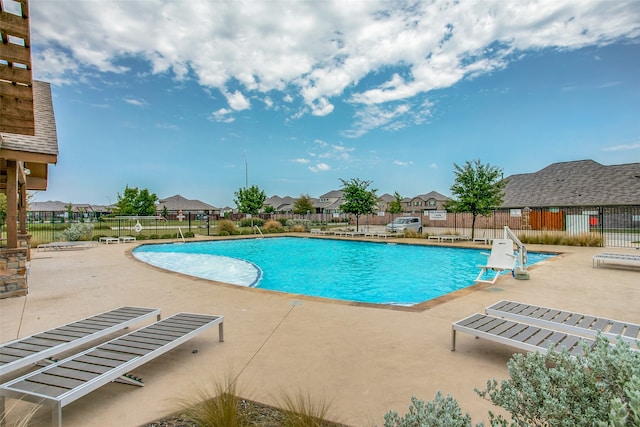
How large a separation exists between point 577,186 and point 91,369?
4005 cm

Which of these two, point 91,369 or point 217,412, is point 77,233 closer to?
point 91,369

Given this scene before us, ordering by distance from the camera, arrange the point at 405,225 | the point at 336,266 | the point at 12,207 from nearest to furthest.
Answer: the point at 12,207, the point at 336,266, the point at 405,225

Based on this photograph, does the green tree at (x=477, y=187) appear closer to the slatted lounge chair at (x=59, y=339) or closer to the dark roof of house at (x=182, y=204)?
the slatted lounge chair at (x=59, y=339)

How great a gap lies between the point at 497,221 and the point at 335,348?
89.8 ft

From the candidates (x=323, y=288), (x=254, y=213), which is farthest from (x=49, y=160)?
(x=254, y=213)

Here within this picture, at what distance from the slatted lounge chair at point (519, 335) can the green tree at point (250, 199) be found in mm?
29256

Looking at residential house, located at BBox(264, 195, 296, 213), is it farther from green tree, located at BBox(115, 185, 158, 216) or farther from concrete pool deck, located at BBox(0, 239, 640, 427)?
concrete pool deck, located at BBox(0, 239, 640, 427)

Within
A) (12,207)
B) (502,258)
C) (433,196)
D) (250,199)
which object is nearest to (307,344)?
(502,258)

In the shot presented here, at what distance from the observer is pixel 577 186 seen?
31.9m

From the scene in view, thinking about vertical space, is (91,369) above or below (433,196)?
below

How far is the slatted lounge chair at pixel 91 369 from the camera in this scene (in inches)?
87.5

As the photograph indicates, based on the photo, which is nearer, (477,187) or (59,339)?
(59,339)

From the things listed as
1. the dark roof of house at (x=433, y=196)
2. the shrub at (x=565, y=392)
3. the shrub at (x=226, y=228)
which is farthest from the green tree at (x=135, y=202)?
the dark roof of house at (x=433, y=196)

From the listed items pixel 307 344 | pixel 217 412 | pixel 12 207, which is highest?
pixel 12 207
